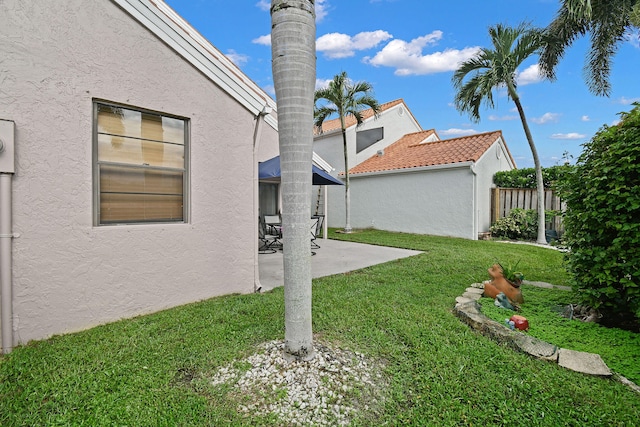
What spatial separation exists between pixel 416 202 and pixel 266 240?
7507 millimetres

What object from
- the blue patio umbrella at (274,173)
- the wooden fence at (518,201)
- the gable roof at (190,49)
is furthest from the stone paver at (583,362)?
the wooden fence at (518,201)

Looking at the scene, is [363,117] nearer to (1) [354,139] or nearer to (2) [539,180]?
(1) [354,139]

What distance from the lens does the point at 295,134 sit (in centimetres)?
262

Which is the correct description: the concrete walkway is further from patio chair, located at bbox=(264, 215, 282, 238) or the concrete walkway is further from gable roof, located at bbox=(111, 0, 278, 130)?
gable roof, located at bbox=(111, 0, 278, 130)

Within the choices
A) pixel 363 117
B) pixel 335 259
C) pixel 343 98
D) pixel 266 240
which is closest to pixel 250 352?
pixel 335 259

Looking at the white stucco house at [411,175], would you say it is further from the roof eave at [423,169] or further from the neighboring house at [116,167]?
the neighboring house at [116,167]

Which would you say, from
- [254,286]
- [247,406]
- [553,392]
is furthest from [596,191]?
[254,286]

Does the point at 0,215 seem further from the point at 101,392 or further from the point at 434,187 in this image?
the point at 434,187

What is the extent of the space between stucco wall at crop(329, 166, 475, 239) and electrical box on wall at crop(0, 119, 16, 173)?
12.5 metres

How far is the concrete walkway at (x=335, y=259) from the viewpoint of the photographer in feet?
21.2

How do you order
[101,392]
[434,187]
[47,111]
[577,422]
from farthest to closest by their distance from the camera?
[434,187], [47,111], [101,392], [577,422]

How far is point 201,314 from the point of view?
4.15 meters

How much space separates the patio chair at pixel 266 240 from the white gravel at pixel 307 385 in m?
6.26

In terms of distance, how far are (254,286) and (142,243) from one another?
6.24 ft
